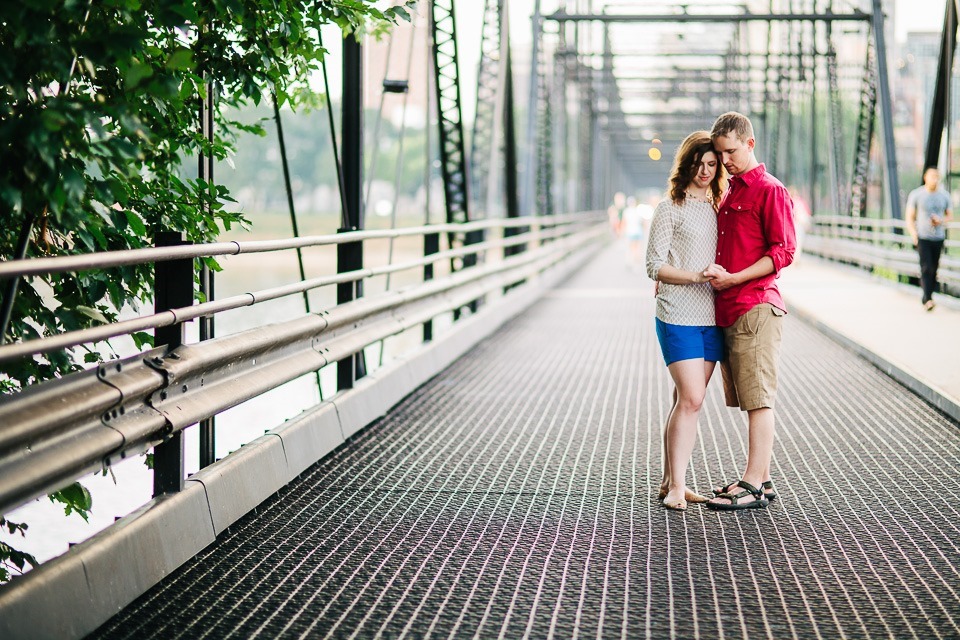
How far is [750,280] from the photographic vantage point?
19.0 ft

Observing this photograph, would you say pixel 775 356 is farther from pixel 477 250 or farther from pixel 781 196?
pixel 477 250

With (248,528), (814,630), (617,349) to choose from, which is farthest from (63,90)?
(617,349)

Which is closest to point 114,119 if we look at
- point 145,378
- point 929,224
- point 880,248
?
point 145,378

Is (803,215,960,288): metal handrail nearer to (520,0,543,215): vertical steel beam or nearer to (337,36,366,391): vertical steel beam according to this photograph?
(520,0,543,215): vertical steel beam

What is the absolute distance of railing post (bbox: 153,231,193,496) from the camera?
15.4 ft

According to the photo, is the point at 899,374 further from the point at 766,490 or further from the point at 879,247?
the point at 879,247

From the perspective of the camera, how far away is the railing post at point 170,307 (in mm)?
4703

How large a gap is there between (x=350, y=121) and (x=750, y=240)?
165 inches

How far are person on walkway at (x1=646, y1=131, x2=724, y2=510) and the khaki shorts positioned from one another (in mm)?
139

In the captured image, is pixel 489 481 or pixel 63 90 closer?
pixel 63 90

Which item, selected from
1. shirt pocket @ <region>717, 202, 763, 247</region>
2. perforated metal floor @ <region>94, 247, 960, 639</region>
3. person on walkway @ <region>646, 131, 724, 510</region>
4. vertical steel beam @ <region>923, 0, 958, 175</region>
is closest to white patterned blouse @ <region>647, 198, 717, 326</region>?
person on walkway @ <region>646, 131, 724, 510</region>

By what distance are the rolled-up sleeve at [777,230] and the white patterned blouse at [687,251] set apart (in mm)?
268

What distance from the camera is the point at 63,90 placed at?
161 inches

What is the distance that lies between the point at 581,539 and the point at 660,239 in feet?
4.90
